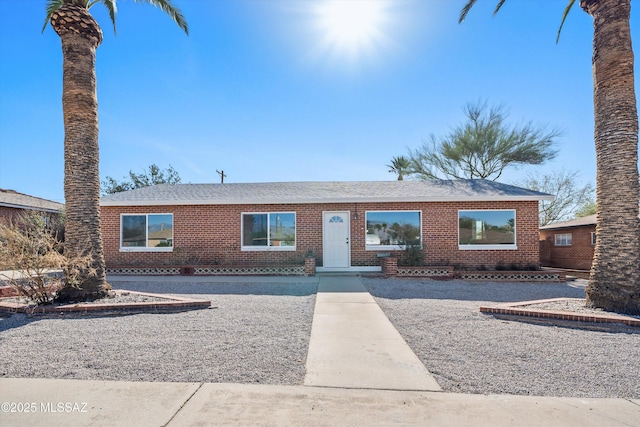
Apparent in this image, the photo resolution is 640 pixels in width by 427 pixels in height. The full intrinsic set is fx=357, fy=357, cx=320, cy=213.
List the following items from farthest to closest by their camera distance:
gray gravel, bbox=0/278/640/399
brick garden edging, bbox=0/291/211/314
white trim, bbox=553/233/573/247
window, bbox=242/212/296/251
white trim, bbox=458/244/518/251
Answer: white trim, bbox=553/233/573/247
window, bbox=242/212/296/251
white trim, bbox=458/244/518/251
brick garden edging, bbox=0/291/211/314
gray gravel, bbox=0/278/640/399

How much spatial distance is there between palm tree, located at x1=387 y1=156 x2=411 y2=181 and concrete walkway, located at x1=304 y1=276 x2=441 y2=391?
2351cm

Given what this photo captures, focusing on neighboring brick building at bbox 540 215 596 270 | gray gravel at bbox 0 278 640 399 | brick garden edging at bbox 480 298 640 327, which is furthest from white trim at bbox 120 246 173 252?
neighboring brick building at bbox 540 215 596 270

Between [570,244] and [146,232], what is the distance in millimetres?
19326

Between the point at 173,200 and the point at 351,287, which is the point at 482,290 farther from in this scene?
the point at 173,200

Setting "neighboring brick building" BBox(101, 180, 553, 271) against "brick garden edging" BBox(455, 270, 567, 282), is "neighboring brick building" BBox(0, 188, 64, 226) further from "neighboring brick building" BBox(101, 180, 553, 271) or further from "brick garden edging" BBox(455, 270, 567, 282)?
"brick garden edging" BBox(455, 270, 567, 282)

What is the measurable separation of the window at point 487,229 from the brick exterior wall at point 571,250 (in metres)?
5.23

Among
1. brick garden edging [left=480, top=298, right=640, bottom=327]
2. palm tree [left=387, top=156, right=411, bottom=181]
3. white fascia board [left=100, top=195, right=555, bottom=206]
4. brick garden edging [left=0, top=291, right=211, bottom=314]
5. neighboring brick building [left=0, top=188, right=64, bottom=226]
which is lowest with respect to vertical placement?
brick garden edging [left=480, top=298, right=640, bottom=327]

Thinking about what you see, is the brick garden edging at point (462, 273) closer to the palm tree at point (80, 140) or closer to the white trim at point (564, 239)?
the white trim at point (564, 239)

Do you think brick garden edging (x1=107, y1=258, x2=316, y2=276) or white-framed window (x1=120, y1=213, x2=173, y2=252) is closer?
brick garden edging (x1=107, y1=258, x2=316, y2=276)

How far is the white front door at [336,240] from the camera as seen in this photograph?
1368 cm

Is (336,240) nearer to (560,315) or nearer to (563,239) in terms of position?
(560,315)

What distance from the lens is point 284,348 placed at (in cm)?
488

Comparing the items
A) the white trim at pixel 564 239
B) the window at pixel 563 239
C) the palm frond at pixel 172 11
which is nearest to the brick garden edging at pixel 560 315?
the palm frond at pixel 172 11

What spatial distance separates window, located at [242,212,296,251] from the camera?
13867mm
